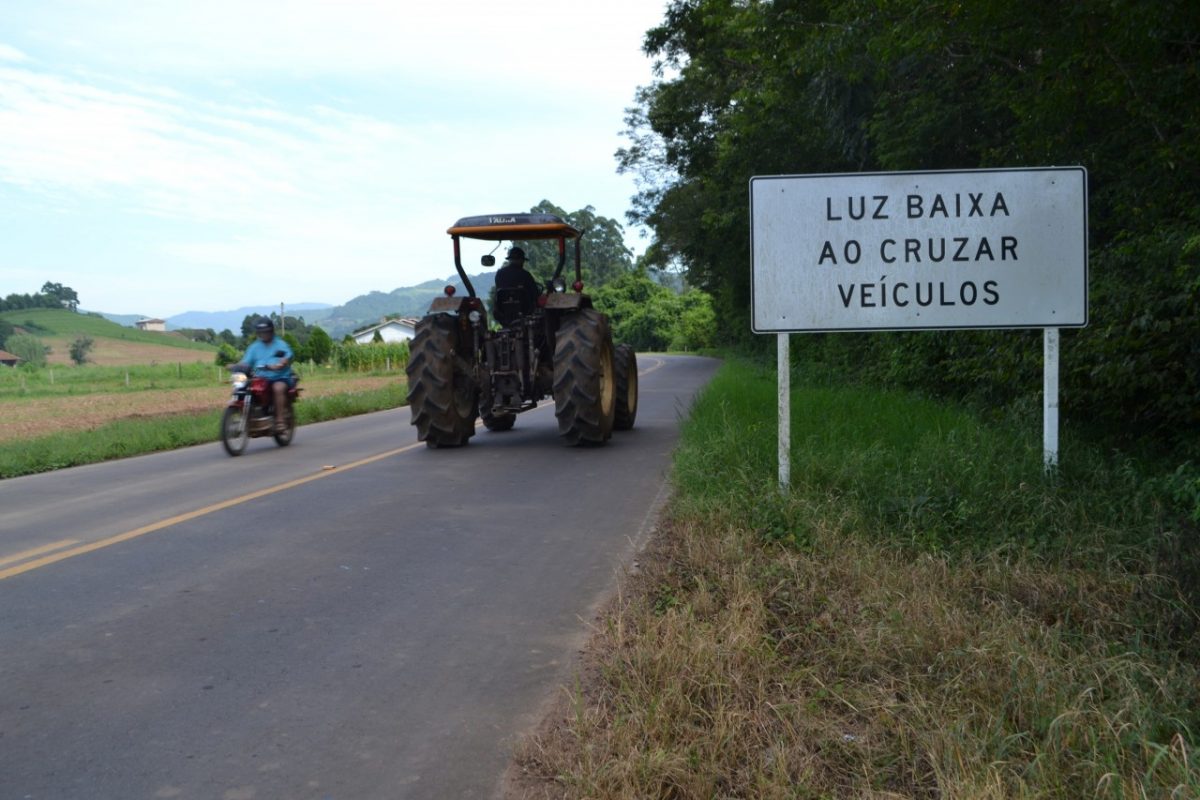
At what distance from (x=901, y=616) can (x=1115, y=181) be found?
8216mm

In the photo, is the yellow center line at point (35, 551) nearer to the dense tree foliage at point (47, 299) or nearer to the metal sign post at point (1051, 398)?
the metal sign post at point (1051, 398)

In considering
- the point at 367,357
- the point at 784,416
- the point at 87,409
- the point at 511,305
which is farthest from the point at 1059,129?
the point at 367,357

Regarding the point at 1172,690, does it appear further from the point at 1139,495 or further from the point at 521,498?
the point at 521,498

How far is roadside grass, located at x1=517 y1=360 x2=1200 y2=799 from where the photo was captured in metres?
3.18

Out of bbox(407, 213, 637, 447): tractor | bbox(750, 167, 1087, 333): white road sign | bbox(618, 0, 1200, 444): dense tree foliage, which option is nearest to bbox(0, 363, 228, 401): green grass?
bbox(407, 213, 637, 447): tractor

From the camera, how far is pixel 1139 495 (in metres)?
6.38

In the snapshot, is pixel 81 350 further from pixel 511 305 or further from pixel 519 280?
pixel 519 280

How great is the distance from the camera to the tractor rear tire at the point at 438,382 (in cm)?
1173

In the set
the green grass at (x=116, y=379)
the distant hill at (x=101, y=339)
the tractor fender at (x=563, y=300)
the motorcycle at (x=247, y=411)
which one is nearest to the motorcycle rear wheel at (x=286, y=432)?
the motorcycle at (x=247, y=411)

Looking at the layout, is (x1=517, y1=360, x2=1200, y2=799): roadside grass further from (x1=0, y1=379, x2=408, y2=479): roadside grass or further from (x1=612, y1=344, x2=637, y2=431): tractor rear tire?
(x1=0, y1=379, x2=408, y2=479): roadside grass

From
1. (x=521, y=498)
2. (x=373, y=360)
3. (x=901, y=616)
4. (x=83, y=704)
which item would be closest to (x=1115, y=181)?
(x=521, y=498)

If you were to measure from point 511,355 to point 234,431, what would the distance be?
11.6 ft

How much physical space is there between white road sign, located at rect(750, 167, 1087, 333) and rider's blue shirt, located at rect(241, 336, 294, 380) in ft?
25.0

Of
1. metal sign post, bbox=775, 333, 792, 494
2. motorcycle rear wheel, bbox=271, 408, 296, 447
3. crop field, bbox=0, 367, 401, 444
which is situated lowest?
crop field, bbox=0, 367, 401, 444
